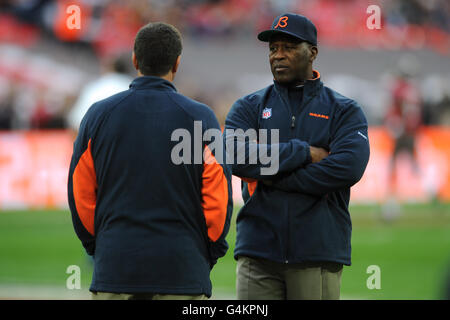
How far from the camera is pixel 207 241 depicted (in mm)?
3070

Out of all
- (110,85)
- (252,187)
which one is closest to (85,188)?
(252,187)

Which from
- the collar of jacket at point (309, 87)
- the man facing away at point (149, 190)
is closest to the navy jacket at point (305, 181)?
the collar of jacket at point (309, 87)

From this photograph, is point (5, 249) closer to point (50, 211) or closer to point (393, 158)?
point (50, 211)

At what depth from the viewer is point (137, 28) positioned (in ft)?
58.5

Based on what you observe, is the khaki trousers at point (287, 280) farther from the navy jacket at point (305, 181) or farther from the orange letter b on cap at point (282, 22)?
the orange letter b on cap at point (282, 22)

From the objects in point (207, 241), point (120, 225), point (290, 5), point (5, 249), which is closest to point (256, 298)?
point (207, 241)

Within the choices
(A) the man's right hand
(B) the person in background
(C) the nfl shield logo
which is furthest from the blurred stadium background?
(A) the man's right hand

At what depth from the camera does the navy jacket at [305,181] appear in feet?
11.2

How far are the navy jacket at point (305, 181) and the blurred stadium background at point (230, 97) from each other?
306 centimetres

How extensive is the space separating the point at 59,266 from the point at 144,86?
5.30 metres

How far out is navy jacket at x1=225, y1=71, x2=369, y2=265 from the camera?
3.42 meters

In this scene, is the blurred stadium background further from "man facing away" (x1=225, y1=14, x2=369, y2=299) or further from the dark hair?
the dark hair

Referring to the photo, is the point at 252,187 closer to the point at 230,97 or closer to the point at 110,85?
the point at 110,85

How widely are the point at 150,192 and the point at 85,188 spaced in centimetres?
33
